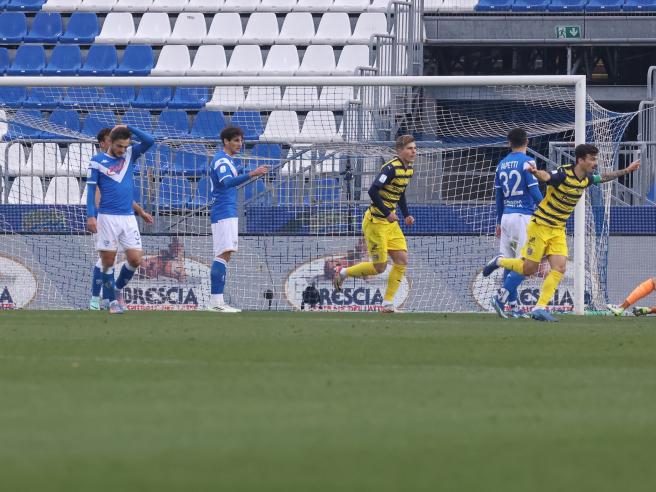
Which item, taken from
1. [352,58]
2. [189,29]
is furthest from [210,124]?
[189,29]

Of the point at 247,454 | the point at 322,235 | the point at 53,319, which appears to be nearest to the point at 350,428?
the point at 247,454

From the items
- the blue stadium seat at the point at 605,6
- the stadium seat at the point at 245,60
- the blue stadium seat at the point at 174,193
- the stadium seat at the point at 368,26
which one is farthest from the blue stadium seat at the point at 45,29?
the blue stadium seat at the point at 605,6

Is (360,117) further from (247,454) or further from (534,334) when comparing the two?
(247,454)

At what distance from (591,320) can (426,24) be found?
11.4m

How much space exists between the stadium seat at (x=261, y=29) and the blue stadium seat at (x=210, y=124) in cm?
532

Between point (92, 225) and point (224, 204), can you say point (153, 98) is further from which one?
point (92, 225)

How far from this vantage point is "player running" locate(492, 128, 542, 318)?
45.3 ft

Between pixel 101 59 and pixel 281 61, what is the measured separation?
12.0 ft

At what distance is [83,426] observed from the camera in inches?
209

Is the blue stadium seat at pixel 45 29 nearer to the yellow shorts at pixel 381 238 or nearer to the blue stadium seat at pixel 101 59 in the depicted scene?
the blue stadium seat at pixel 101 59

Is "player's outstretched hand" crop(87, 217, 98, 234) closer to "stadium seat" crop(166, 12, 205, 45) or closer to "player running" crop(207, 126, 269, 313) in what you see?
"player running" crop(207, 126, 269, 313)

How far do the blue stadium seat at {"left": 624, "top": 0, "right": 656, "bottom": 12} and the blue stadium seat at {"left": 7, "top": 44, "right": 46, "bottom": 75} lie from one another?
38.1 ft

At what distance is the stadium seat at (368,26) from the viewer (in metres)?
26.4

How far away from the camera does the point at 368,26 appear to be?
26.6 metres
